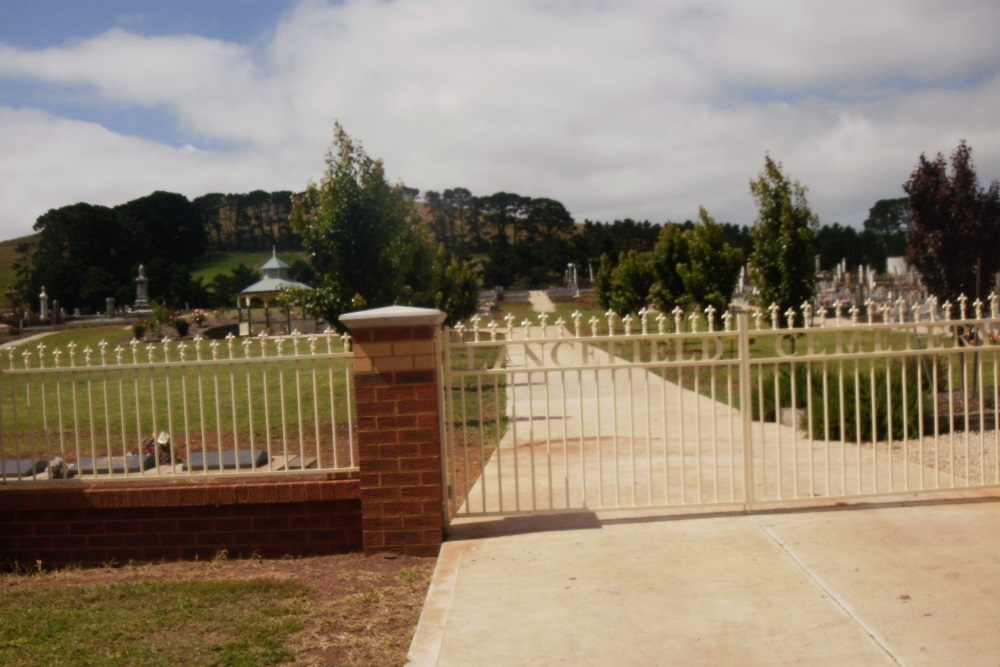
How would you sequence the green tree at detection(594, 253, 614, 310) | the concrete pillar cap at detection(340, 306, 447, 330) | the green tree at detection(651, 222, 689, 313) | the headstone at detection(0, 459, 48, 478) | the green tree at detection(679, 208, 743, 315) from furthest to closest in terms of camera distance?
1. the green tree at detection(594, 253, 614, 310)
2. the green tree at detection(651, 222, 689, 313)
3. the green tree at detection(679, 208, 743, 315)
4. the headstone at detection(0, 459, 48, 478)
5. the concrete pillar cap at detection(340, 306, 447, 330)

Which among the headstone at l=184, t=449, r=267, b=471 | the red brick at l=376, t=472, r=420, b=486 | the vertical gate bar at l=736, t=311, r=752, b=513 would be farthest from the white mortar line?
the headstone at l=184, t=449, r=267, b=471

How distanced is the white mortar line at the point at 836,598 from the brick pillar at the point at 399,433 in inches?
82.6

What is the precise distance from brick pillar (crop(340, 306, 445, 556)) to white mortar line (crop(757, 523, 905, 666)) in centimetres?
210

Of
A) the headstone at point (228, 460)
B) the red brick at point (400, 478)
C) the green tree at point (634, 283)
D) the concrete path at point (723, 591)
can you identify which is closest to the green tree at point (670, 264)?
the green tree at point (634, 283)

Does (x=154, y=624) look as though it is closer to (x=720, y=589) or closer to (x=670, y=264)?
(x=720, y=589)

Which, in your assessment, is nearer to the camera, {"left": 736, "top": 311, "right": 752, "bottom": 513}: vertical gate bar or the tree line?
{"left": 736, "top": 311, "right": 752, "bottom": 513}: vertical gate bar

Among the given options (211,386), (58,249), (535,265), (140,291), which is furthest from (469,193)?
(211,386)

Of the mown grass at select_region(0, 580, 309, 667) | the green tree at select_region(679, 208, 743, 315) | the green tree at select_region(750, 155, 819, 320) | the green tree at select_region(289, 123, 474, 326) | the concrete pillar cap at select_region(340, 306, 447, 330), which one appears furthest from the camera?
the green tree at select_region(679, 208, 743, 315)

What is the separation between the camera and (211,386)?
18.7 m

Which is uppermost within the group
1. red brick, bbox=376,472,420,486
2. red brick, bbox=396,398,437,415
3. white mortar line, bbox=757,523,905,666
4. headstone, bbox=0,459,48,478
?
red brick, bbox=396,398,437,415

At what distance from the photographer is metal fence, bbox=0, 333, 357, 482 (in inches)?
241

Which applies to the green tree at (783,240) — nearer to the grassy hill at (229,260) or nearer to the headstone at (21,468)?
the headstone at (21,468)

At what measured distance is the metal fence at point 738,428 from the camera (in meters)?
6.18

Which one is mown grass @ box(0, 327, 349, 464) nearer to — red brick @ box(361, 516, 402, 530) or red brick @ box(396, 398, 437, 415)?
red brick @ box(396, 398, 437, 415)
